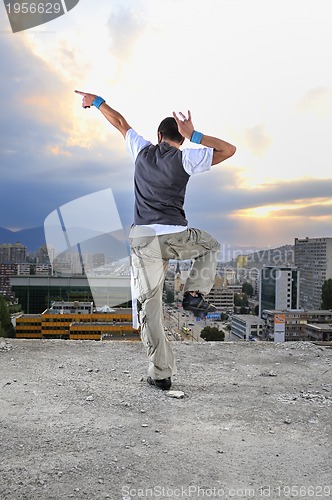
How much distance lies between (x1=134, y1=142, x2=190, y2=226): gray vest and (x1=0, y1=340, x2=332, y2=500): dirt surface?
43.4 inches

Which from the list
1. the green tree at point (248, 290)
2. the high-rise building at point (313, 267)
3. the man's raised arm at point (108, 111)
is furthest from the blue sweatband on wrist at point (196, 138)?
the green tree at point (248, 290)

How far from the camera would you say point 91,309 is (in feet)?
39.4

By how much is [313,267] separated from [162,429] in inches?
1028

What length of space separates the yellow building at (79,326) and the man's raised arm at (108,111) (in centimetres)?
422

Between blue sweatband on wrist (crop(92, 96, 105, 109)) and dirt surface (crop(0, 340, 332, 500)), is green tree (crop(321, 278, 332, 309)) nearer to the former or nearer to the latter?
dirt surface (crop(0, 340, 332, 500))

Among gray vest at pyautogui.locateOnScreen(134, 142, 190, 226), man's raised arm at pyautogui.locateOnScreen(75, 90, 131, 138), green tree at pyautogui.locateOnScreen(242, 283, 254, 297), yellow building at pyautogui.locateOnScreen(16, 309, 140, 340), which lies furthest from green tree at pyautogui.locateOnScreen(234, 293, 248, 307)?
gray vest at pyautogui.locateOnScreen(134, 142, 190, 226)

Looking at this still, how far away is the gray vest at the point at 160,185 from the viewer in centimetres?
288

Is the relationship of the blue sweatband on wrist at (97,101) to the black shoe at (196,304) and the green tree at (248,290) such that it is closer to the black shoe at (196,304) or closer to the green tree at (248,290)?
the black shoe at (196,304)

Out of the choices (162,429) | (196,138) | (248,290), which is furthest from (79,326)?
(248,290)

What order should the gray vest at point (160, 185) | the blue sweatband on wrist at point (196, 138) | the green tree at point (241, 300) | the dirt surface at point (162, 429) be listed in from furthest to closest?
the green tree at point (241, 300), the gray vest at point (160, 185), the blue sweatband on wrist at point (196, 138), the dirt surface at point (162, 429)

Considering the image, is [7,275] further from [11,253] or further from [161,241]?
[161,241]

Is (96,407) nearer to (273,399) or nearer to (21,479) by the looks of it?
(21,479)

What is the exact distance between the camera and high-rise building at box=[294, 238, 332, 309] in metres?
26.0

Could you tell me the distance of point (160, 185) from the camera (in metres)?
2.93
